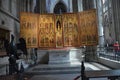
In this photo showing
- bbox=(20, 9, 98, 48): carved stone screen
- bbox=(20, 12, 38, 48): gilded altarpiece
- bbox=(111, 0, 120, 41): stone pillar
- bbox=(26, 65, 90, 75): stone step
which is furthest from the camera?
bbox=(111, 0, 120, 41): stone pillar

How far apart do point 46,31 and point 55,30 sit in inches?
33.5

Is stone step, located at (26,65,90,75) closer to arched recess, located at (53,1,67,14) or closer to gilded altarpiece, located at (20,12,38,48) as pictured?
gilded altarpiece, located at (20,12,38,48)

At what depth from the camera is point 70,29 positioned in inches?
664

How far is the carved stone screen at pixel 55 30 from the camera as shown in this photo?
629 inches

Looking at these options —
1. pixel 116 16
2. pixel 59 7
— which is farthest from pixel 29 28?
pixel 59 7

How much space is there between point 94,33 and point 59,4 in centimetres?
1947

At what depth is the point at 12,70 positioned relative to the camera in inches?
360

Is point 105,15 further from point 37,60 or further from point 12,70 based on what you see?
point 12,70

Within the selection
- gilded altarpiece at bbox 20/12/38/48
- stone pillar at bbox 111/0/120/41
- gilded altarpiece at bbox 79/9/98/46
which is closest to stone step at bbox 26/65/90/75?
gilded altarpiece at bbox 79/9/98/46

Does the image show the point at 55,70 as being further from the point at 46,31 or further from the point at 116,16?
the point at 116,16

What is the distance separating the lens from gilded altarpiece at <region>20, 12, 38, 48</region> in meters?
15.7

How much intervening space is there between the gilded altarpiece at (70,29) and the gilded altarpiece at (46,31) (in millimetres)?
1140

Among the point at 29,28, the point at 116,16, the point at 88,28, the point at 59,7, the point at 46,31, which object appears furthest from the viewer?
the point at 59,7

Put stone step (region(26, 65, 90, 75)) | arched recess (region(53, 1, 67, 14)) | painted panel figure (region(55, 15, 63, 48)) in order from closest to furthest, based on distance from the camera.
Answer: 1. stone step (region(26, 65, 90, 75))
2. painted panel figure (region(55, 15, 63, 48))
3. arched recess (region(53, 1, 67, 14))
